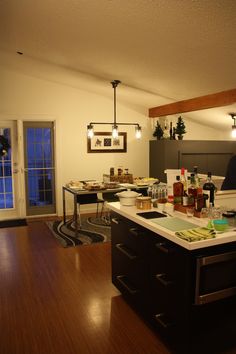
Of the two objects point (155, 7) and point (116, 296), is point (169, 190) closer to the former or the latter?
point (116, 296)

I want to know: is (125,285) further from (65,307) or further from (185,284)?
(185,284)

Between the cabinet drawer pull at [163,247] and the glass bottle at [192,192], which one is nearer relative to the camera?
the cabinet drawer pull at [163,247]

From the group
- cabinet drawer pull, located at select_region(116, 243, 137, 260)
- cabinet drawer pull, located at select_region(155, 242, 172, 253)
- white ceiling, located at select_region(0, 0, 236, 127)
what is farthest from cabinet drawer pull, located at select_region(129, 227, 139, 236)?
white ceiling, located at select_region(0, 0, 236, 127)

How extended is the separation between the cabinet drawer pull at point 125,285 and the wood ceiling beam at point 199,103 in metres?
2.70

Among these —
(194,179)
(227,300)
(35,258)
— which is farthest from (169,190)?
(35,258)

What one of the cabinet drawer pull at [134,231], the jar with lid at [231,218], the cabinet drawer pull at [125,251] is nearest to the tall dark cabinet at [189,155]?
the cabinet drawer pull at [125,251]

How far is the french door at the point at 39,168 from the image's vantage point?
5.71 meters

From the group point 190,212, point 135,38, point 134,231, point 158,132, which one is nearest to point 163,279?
point 134,231

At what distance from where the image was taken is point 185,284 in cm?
185

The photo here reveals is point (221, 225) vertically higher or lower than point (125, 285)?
higher

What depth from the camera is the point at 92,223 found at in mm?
5352

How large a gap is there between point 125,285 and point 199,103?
3.14 meters

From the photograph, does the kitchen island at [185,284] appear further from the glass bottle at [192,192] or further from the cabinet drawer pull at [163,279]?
the glass bottle at [192,192]

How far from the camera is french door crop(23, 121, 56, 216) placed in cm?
571
